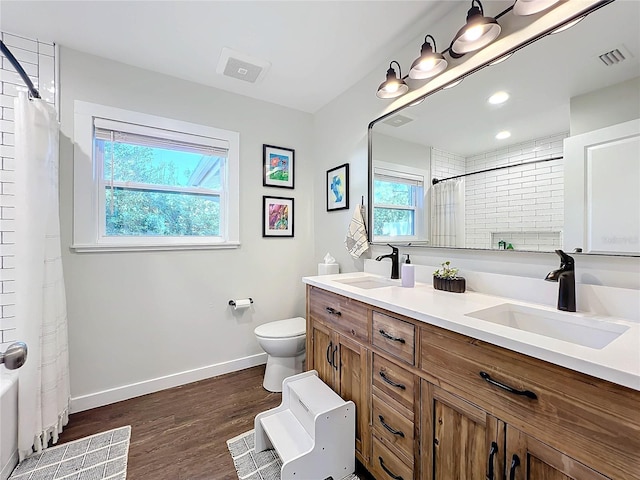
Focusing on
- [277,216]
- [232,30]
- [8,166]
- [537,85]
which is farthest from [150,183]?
[537,85]

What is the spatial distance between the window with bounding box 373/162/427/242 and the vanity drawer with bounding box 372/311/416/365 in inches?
28.4

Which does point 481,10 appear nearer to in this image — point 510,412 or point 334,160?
point 334,160

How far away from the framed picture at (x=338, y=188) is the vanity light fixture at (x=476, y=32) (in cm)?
113

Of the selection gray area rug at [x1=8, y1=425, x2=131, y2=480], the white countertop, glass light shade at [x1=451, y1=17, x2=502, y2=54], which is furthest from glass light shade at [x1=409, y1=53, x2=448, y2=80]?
gray area rug at [x1=8, y1=425, x2=131, y2=480]

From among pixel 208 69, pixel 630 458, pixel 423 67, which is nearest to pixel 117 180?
pixel 208 69

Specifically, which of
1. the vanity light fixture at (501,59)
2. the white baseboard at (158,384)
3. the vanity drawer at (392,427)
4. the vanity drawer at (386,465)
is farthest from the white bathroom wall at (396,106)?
the white baseboard at (158,384)

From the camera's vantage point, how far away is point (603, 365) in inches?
24.3

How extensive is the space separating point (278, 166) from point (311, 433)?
2.12 m

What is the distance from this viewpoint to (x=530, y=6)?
1131mm

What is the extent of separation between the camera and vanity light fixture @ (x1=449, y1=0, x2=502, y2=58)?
1241 millimetres

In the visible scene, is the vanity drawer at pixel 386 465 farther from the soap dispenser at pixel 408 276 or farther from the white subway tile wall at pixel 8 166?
the white subway tile wall at pixel 8 166

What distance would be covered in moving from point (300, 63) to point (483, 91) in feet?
4.15

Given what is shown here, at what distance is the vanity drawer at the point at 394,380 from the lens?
110 centimetres

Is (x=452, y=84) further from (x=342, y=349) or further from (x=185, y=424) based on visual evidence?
(x=185, y=424)
